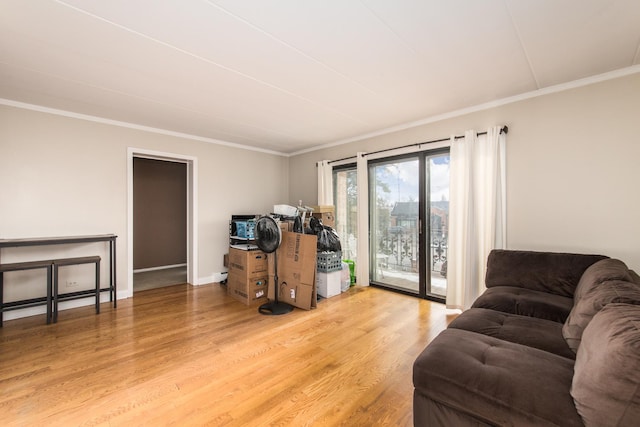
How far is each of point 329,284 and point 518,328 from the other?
8.03 feet

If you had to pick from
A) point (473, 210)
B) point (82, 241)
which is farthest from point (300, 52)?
point (82, 241)

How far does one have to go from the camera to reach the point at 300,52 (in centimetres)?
214

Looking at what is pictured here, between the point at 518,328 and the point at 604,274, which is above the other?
the point at 604,274

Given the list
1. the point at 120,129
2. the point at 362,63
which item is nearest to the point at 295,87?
the point at 362,63

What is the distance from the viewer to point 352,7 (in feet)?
5.49

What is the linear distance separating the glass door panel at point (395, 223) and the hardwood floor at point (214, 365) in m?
0.76

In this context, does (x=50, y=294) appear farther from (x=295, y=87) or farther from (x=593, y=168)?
(x=593, y=168)

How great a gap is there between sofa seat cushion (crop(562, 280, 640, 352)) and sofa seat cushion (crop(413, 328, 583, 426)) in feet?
0.96

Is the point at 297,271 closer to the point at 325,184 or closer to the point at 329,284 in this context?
the point at 329,284

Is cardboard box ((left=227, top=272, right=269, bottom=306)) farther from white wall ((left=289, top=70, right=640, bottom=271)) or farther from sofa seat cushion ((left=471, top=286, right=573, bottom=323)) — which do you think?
white wall ((left=289, top=70, right=640, bottom=271))

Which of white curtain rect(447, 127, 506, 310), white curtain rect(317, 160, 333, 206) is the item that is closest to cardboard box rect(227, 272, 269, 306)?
white curtain rect(317, 160, 333, 206)

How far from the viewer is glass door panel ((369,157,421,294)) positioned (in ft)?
13.1

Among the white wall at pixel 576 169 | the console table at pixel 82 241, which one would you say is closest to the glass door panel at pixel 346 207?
the white wall at pixel 576 169

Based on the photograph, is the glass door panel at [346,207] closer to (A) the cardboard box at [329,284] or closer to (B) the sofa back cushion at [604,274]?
(A) the cardboard box at [329,284]
